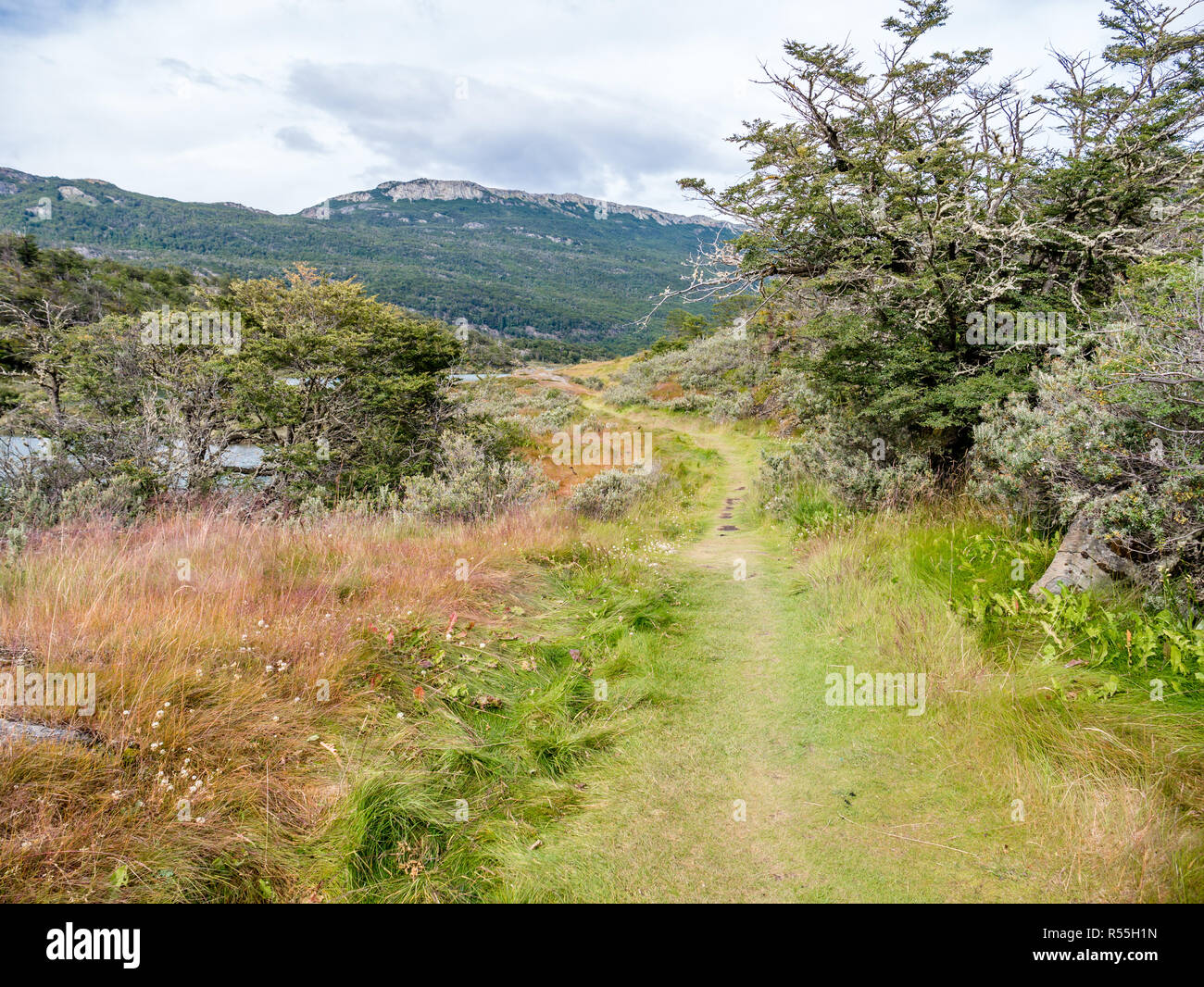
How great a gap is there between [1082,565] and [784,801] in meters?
3.45

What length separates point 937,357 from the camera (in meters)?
7.71

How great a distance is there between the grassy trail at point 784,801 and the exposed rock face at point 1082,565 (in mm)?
984

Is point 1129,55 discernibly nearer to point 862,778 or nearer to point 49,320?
point 862,778

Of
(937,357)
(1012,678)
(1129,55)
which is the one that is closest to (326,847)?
(1012,678)

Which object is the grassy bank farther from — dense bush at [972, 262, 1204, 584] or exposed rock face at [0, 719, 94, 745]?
dense bush at [972, 262, 1204, 584]

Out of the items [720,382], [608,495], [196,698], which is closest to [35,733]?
[196,698]

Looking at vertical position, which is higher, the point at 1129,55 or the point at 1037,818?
the point at 1129,55

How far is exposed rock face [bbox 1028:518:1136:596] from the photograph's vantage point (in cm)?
441

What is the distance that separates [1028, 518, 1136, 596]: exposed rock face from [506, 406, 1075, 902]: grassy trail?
0.98 metres

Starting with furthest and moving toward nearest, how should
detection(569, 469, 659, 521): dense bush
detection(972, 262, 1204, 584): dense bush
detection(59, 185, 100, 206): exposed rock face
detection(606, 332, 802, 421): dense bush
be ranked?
detection(59, 185, 100, 206): exposed rock face < detection(606, 332, 802, 421): dense bush < detection(569, 469, 659, 521): dense bush < detection(972, 262, 1204, 584): dense bush

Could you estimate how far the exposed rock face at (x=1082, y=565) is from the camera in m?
4.41

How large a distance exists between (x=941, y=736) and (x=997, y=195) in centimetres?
756

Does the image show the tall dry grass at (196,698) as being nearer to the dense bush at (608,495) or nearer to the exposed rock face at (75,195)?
the dense bush at (608,495)

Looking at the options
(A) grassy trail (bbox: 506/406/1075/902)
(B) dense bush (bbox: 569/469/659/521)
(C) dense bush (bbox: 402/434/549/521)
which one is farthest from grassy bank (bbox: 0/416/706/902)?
(B) dense bush (bbox: 569/469/659/521)
